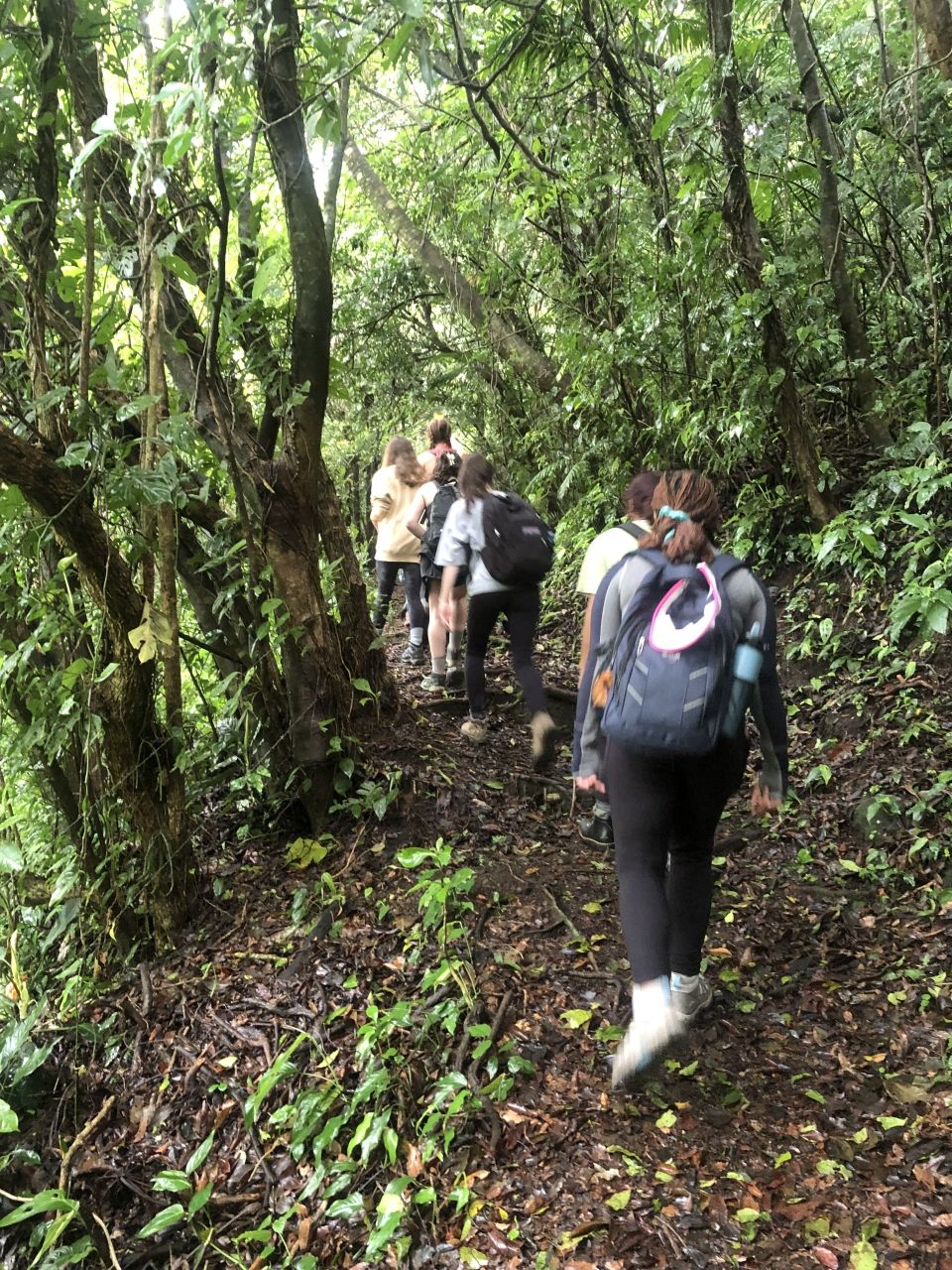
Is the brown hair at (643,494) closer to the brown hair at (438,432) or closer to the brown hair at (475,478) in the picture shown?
the brown hair at (475,478)

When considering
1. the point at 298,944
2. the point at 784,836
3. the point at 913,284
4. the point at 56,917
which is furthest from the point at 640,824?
the point at 913,284

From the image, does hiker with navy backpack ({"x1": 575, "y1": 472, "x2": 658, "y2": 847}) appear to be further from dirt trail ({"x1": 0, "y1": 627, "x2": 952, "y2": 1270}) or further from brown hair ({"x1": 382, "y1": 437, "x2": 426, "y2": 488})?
brown hair ({"x1": 382, "y1": 437, "x2": 426, "y2": 488})

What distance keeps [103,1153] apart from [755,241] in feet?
18.8

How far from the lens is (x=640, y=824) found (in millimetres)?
2537

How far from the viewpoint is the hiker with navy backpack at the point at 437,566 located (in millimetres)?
5781

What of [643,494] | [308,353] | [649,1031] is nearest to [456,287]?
[308,353]

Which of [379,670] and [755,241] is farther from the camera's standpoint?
[755,241]

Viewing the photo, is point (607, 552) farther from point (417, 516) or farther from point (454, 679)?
point (417, 516)

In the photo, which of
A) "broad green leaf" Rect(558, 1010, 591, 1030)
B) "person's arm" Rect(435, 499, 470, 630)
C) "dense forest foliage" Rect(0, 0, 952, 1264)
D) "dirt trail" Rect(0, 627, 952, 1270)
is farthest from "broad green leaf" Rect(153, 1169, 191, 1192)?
"person's arm" Rect(435, 499, 470, 630)

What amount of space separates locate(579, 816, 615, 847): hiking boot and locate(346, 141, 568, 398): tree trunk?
5371 mm

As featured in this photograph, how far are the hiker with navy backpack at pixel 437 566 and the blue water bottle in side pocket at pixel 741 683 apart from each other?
321 centimetres

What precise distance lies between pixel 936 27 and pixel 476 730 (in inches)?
207

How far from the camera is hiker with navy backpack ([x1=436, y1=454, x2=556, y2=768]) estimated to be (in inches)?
180

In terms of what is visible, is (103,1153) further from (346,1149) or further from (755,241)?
(755,241)
